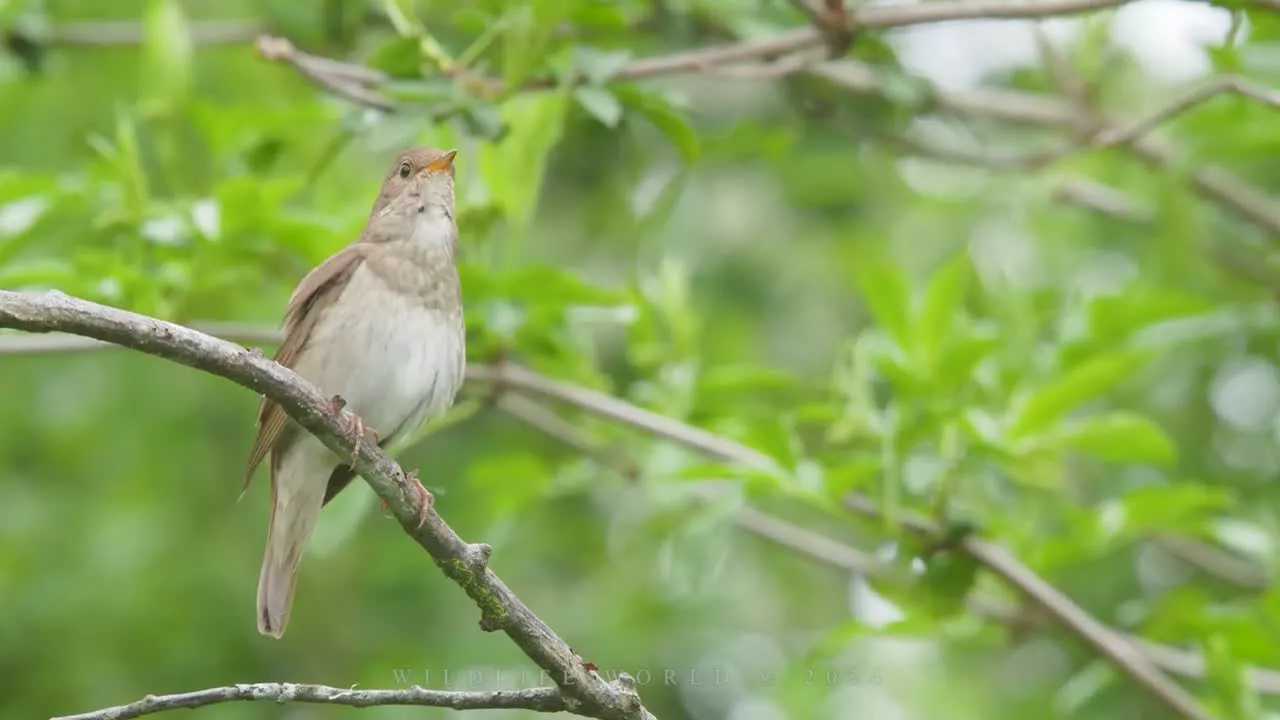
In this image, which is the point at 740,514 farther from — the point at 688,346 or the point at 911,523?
the point at 911,523

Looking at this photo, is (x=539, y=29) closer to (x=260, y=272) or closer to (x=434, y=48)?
(x=434, y=48)

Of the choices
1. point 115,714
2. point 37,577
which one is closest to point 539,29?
point 115,714

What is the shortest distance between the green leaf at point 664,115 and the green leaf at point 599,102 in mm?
135

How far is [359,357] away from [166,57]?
136 cm

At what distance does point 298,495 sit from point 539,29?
1.66 metres

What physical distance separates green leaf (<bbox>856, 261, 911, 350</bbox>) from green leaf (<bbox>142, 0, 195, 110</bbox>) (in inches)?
93.8

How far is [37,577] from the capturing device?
24.7ft

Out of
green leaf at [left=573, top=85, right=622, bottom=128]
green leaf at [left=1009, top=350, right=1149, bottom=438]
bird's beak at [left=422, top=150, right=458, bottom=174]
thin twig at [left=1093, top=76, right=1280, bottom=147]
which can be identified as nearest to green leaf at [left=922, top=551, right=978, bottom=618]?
green leaf at [left=1009, top=350, right=1149, bottom=438]

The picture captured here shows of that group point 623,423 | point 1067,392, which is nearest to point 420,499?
point 623,423

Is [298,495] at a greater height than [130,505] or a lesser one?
lesser

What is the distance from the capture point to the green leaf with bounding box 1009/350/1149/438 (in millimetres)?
4961

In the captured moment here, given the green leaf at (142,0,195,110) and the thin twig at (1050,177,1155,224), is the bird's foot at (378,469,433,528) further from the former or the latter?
the thin twig at (1050,177,1155,224)

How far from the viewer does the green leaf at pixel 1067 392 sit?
4.96m

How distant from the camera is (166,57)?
537cm
